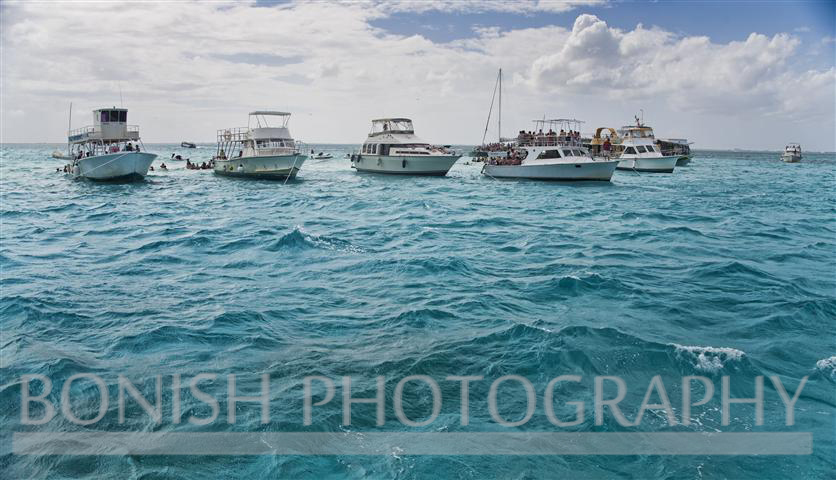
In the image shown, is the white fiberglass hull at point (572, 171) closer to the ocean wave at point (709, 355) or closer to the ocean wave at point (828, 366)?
the ocean wave at point (828, 366)

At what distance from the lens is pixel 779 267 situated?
15.7 meters

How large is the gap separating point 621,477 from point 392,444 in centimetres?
266

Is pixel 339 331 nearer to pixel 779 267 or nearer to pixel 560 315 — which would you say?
pixel 560 315

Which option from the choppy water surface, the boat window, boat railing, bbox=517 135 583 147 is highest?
boat railing, bbox=517 135 583 147

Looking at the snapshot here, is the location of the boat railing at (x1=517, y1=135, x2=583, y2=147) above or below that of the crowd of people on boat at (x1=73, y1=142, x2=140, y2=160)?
above

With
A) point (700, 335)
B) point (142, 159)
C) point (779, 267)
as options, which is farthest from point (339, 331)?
point (142, 159)

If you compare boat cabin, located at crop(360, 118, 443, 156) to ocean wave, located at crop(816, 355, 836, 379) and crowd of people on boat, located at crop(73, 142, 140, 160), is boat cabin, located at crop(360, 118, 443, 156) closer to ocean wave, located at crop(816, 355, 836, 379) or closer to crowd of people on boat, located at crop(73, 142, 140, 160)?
crowd of people on boat, located at crop(73, 142, 140, 160)

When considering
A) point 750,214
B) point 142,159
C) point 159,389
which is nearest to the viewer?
point 159,389

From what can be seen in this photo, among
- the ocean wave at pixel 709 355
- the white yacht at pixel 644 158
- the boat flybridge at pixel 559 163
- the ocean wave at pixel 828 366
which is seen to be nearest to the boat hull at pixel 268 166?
the boat flybridge at pixel 559 163

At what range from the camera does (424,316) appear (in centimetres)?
1084

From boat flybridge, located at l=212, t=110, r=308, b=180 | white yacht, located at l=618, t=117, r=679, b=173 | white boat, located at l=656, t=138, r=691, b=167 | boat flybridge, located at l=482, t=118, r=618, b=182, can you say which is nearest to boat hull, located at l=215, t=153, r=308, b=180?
boat flybridge, located at l=212, t=110, r=308, b=180

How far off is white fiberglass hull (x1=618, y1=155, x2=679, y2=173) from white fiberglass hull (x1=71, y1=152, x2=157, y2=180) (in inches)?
1946

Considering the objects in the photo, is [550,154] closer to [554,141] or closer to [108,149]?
[554,141]

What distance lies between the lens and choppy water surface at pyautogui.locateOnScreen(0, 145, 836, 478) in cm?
635
